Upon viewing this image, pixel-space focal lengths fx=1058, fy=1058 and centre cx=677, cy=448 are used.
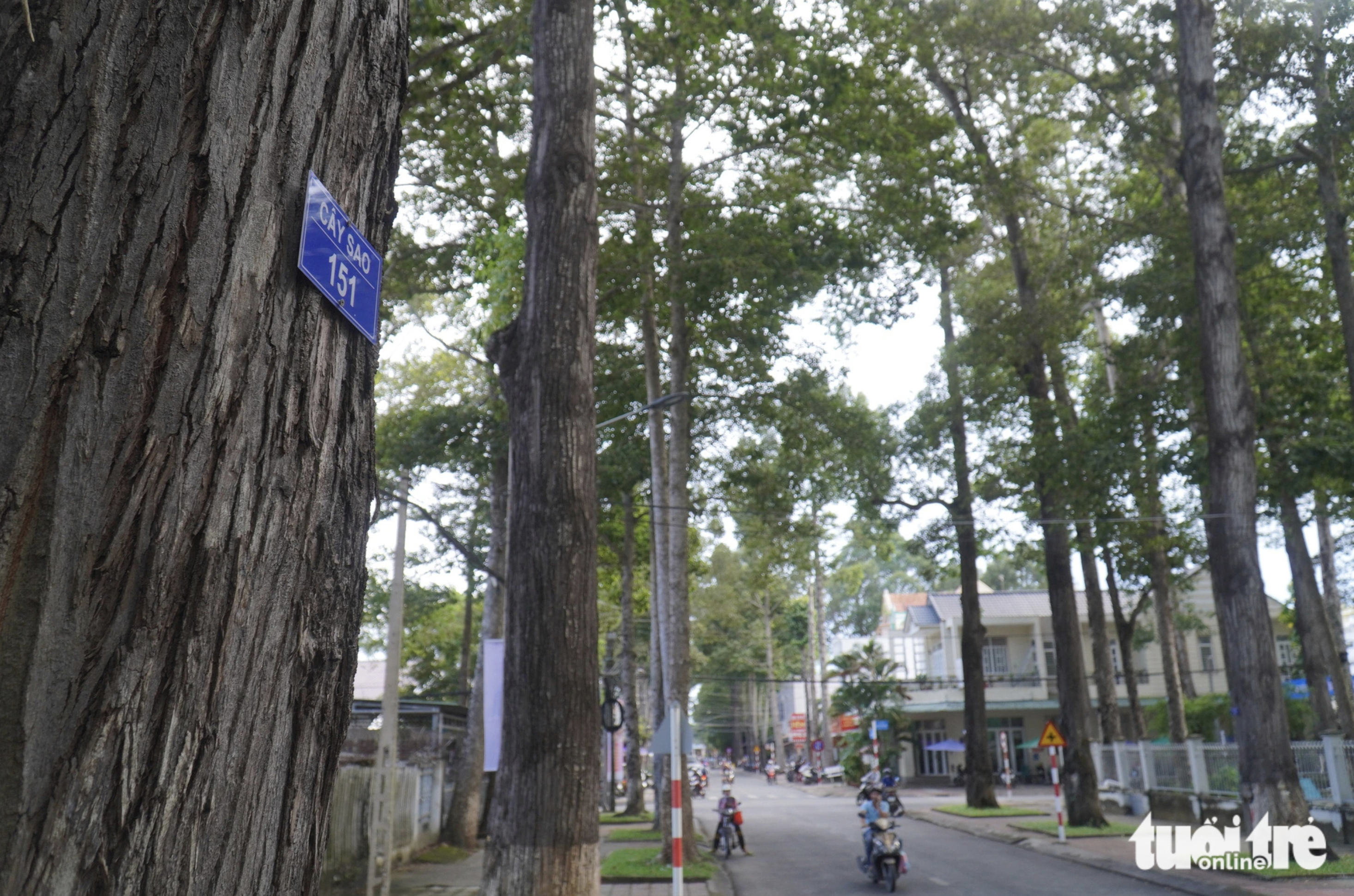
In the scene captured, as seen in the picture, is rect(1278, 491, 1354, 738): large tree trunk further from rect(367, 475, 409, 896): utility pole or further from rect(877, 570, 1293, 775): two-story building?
rect(877, 570, 1293, 775): two-story building

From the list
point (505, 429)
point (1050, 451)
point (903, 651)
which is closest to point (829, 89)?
point (1050, 451)

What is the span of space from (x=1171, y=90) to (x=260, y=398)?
1895 centimetres

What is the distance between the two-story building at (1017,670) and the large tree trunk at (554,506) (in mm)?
42919

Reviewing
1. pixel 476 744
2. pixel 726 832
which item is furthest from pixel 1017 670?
pixel 476 744

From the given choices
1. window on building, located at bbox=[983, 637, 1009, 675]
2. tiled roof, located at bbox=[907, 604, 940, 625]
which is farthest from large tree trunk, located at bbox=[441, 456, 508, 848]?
tiled roof, located at bbox=[907, 604, 940, 625]

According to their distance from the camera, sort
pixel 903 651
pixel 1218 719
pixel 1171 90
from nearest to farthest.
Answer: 1. pixel 1171 90
2. pixel 1218 719
3. pixel 903 651

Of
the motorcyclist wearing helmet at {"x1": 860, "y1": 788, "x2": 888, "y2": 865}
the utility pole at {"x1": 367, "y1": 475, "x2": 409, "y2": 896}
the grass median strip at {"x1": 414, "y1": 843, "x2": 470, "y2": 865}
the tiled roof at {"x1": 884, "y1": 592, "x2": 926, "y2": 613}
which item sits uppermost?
the tiled roof at {"x1": 884, "y1": 592, "x2": 926, "y2": 613}

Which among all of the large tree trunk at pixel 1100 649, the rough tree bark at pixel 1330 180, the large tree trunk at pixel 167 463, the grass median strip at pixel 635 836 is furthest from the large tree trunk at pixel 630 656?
the large tree trunk at pixel 167 463

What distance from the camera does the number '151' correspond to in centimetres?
171

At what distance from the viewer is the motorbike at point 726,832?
18266mm

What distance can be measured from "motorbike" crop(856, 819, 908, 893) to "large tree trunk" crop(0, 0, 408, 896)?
13277 millimetres

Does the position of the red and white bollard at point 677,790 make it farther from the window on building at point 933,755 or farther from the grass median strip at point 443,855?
the window on building at point 933,755

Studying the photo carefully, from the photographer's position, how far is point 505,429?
72.8ft

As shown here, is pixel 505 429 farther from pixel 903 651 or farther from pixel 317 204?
pixel 903 651
